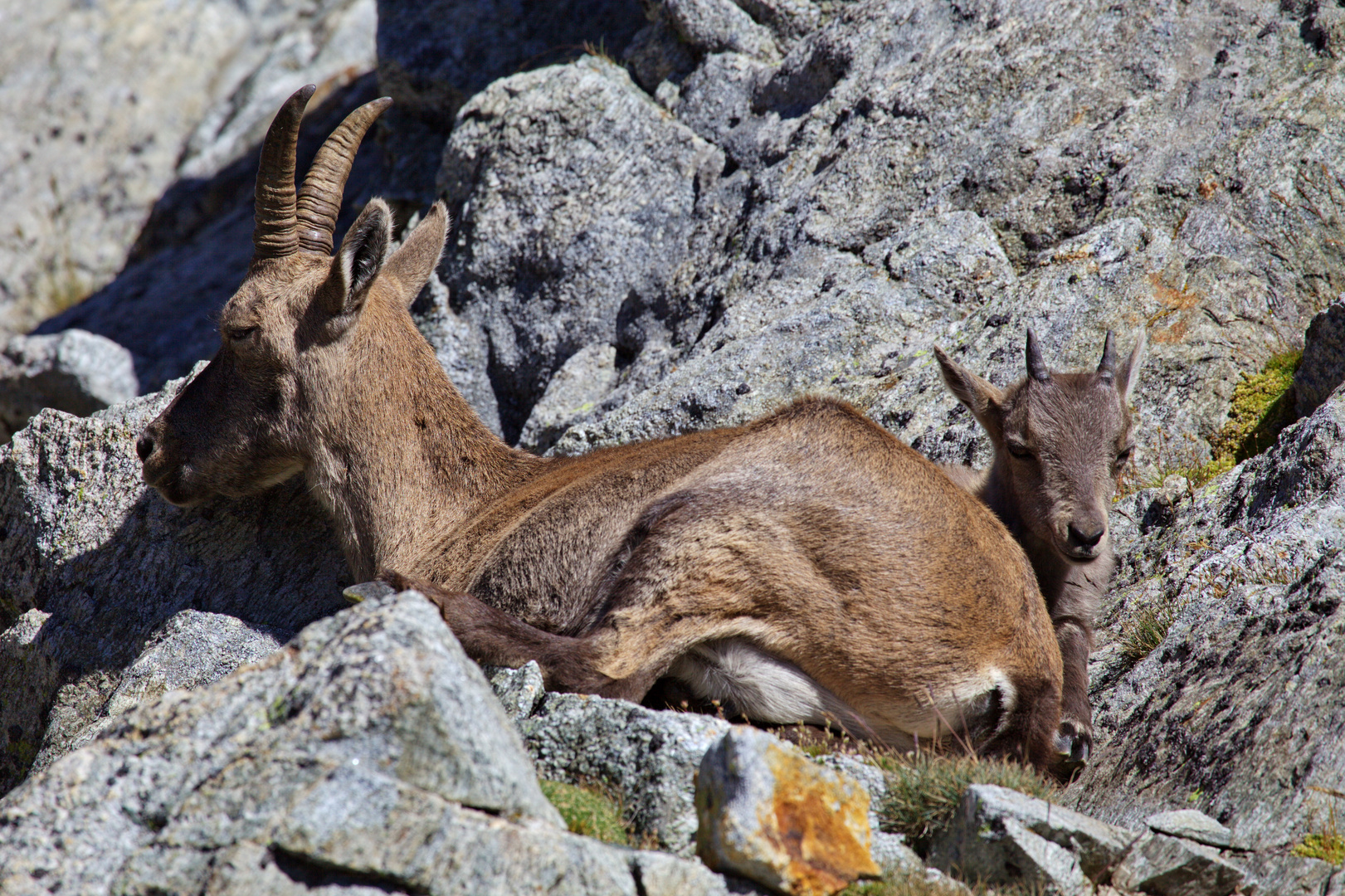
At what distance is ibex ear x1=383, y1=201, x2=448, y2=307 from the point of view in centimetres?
718

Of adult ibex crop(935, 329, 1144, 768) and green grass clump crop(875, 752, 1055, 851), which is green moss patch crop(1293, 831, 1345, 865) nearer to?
green grass clump crop(875, 752, 1055, 851)

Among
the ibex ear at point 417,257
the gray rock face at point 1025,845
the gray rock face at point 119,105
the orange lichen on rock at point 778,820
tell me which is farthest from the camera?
the gray rock face at point 119,105

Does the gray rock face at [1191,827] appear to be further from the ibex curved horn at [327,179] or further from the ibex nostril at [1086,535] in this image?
the ibex curved horn at [327,179]

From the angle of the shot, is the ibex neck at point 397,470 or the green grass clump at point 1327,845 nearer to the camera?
the green grass clump at point 1327,845

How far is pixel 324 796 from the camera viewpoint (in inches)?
121

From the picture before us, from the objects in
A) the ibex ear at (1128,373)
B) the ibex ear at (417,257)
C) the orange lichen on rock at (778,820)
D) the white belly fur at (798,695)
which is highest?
the ibex ear at (417,257)

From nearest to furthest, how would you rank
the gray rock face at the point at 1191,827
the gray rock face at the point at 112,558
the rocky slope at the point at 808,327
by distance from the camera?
the gray rock face at the point at 1191,827 < the rocky slope at the point at 808,327 < the gray rock face at the point at 112,558

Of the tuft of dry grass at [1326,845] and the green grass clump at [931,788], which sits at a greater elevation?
the tuft of dry grass at [1326,845]

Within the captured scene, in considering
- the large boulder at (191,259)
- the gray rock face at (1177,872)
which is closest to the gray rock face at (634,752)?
the gray rock face at (1177,872)

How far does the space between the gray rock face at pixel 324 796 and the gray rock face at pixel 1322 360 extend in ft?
16.1

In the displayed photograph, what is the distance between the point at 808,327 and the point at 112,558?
16.1 feet

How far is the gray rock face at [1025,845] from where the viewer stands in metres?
3.62

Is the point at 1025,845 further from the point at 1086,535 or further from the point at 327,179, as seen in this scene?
the point at 327,179

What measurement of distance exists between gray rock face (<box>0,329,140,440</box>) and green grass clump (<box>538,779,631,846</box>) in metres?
9.49
